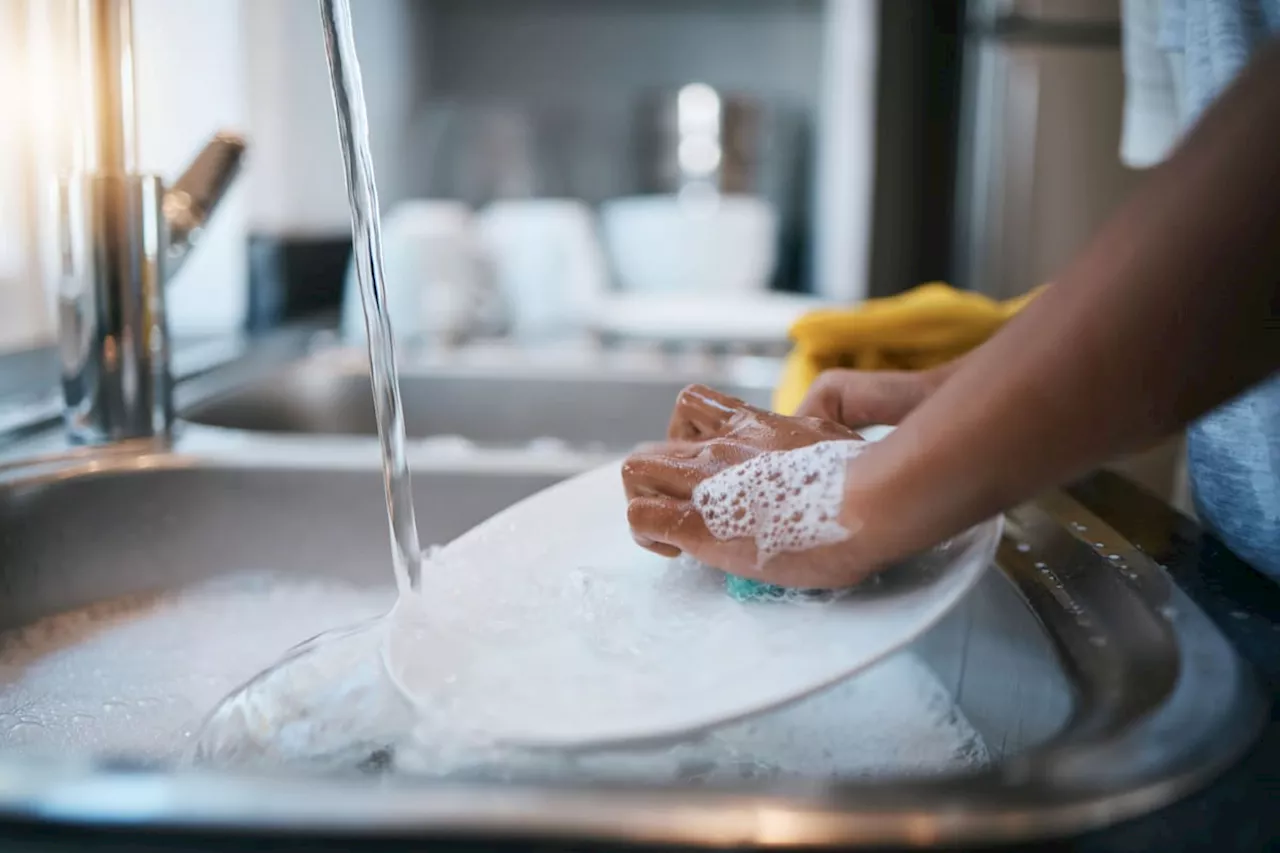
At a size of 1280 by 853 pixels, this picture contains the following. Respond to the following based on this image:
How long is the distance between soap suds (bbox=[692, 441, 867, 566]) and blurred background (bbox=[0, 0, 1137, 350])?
66 cm

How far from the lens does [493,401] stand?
102 centimetres

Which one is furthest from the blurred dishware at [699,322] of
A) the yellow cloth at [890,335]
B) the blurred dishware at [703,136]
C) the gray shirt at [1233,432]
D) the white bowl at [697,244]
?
the blurred dishware at [703,136]

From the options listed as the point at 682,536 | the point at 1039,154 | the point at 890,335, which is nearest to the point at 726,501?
the point at 682,536

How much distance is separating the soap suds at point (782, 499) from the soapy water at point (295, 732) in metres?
0.05

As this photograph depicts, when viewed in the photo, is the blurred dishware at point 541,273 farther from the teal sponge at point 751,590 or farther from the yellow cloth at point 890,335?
the teal sponge at point 751,590

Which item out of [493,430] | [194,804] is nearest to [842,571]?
[194,804]

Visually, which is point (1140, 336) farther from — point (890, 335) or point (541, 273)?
point (541, 273)

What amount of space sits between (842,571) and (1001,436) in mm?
75

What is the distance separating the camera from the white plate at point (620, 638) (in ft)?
0.97

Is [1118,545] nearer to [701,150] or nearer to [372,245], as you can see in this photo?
[372,245]

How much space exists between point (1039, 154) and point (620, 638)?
65.3 inches

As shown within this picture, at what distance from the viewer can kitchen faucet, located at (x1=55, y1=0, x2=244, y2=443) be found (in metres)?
0.61

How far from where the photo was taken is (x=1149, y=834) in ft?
0.76

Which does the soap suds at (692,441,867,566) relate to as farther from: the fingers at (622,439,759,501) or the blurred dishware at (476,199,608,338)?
the blurred dishware at (476,199,608,338)
